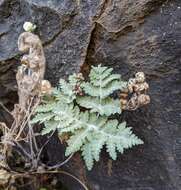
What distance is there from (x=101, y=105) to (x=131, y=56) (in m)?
0.30

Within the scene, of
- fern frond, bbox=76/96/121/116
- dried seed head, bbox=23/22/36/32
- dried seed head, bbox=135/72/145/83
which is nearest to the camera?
dried seed head, bbox=135/72/145/83

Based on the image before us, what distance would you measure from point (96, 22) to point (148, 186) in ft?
3.10

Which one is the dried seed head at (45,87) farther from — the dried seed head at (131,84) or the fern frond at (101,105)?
the dried seed head at (131,84)

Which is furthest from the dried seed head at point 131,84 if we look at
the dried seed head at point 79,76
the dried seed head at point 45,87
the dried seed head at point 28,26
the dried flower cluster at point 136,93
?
the dried seed head at point 28,26

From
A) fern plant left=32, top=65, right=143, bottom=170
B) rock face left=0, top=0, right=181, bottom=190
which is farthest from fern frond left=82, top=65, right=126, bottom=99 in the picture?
rock face left=0, top=0, right=181, bottom=190

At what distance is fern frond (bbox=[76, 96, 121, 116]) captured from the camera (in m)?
1.97

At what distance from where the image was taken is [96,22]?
6.75 feet

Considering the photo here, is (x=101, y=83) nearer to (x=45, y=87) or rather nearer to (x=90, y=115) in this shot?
(x=90, y=115)

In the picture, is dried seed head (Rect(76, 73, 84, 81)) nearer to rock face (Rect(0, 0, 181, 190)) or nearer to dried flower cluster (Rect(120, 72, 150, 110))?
rock face (Rect(0, 0, 181, 190))

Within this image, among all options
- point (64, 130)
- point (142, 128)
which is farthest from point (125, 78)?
point (64, 130)

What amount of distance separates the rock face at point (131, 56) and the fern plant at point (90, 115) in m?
0.14

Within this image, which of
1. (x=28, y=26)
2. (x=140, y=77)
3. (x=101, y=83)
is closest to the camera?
(x=140, y=77)

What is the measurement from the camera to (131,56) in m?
2.01

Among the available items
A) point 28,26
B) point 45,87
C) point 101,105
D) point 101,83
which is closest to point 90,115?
point 101,105
